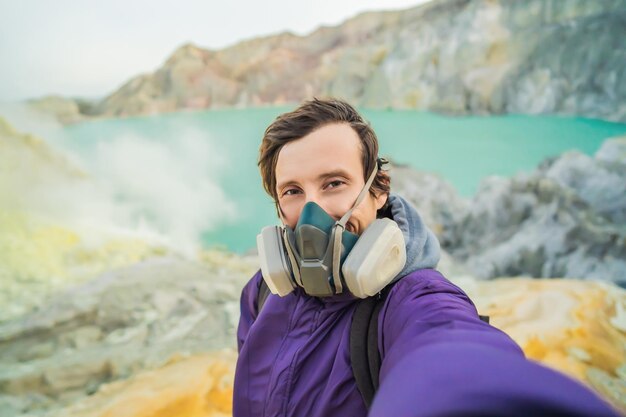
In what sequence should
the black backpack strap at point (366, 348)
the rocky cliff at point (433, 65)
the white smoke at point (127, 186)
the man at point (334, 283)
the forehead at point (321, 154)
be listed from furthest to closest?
the rocky cliff at point (433, 65), the white smoke at point (127, 186), the forehead at point (321, 154), the black backpack strap at point (366, 348), the man at point (334, 283)

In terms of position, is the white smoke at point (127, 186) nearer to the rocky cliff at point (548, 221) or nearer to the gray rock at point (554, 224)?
the rocky cliff at point (548, 221)

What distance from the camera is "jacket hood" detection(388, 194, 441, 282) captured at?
1247mm

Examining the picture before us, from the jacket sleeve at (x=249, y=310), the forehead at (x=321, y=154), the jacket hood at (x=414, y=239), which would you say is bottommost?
the jacket sleeve at (x=249, y=310)

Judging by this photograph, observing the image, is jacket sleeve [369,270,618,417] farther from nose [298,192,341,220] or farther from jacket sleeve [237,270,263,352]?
jacket sleeve [237,270,263,352]

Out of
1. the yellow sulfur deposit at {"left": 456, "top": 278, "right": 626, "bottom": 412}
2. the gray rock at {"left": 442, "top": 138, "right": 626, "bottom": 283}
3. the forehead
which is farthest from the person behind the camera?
the gray rock at {"left": 442, "top": 138, "right": 626, "bottom": 283}

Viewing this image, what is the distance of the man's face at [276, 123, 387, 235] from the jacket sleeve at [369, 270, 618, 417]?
1.68ft

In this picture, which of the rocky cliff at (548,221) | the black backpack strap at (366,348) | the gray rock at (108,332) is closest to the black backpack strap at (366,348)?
the black backpack strap at (366,348)

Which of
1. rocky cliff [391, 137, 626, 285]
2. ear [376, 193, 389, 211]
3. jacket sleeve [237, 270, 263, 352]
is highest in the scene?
ear [376, 193, 389, 211]

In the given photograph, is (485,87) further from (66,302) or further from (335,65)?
(66,302)

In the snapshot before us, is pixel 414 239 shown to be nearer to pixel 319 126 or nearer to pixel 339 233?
pixel 339 233

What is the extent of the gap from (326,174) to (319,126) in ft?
0.57

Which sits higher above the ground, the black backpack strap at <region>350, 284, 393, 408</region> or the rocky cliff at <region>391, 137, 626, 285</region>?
the black backpack strap at <region>350, 284, 393, 408</region>

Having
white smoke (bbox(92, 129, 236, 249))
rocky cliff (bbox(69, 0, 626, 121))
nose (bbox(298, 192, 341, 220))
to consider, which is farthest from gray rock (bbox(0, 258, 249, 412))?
rocky cliff (bbox(69, 0, 626, 121))

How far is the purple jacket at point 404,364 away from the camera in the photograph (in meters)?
0.53
